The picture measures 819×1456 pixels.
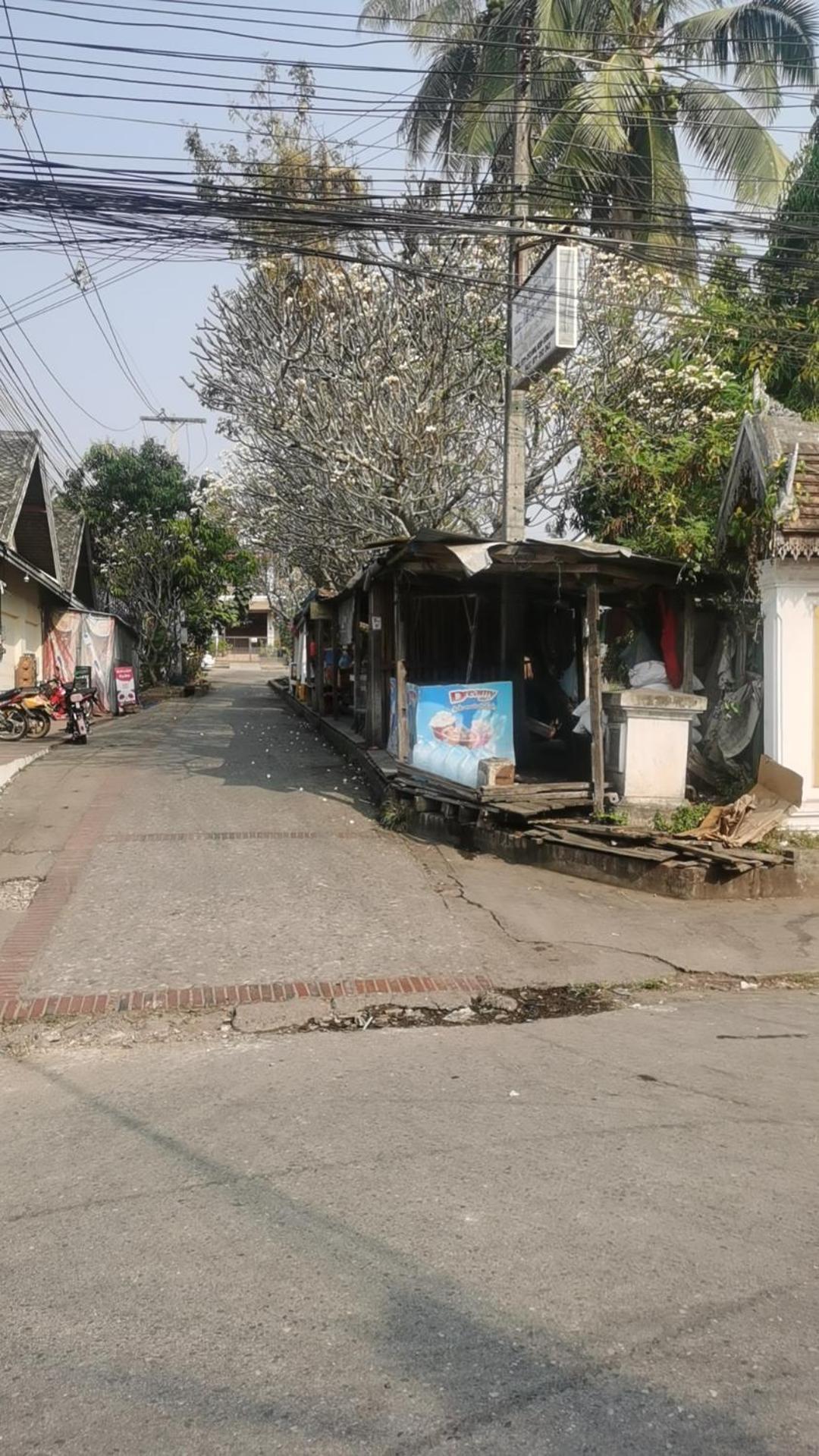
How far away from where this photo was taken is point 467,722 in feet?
37.9

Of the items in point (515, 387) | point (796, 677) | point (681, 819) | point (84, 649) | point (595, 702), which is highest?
point (515, 387)

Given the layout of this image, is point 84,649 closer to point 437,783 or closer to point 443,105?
point 443,105

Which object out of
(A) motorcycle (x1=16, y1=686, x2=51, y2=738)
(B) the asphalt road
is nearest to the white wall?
(A) motorcycle (x1=16, y1=686, x2=51, y2=738)

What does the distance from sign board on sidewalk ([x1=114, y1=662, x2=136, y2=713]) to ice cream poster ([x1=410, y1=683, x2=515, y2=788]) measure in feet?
54.3

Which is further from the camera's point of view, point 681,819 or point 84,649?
point 84,649

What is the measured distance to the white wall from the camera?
2092 cm

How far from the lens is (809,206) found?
16.1 m

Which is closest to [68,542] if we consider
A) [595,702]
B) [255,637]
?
[595,702]

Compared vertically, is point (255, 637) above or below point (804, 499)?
below

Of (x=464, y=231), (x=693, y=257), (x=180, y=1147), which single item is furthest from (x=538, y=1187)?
(x=693, y=257)

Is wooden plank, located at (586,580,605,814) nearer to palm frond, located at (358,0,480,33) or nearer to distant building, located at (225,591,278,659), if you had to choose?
palm frond, located at (358,0,480,33)

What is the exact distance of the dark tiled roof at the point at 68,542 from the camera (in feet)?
85.9

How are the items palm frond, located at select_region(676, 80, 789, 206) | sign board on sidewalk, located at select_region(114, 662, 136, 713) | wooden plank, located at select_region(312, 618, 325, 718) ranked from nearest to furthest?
1. palm frond, located at select_region(676, 80, 789, 206)
2. wooden plank, located at select_region(312, 618, 325, 718)
3. sign board on sidewalk, located at select_region(114, 662, 136, 713)

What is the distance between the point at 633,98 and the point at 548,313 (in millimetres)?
9538
